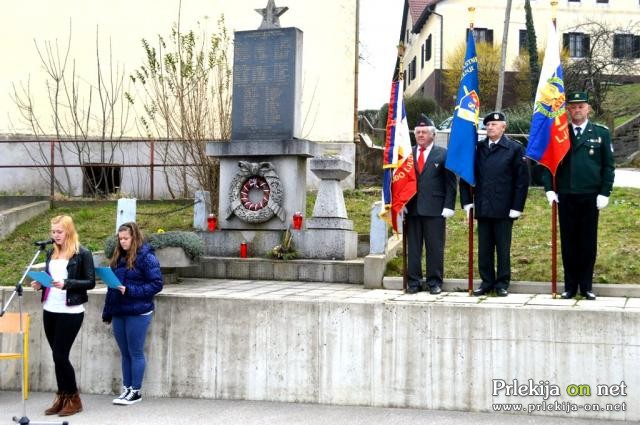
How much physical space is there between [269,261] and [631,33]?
38609 mm

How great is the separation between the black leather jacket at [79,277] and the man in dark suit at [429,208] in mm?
3473

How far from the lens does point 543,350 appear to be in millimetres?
6621

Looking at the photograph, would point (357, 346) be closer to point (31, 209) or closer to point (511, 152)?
point (511, 152)

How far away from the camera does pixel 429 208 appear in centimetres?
856

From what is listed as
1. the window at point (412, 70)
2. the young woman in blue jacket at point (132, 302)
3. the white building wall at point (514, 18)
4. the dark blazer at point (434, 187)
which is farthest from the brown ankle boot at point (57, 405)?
the window at point (412, 70)

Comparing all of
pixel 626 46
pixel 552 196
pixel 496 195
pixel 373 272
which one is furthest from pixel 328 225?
pixel 626 46

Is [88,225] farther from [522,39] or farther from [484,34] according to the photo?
[522,39]

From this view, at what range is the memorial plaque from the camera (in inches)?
437

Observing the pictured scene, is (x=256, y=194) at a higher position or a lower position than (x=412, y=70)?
lower

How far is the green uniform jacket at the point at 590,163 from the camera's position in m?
7.64

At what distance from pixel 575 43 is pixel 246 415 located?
40.8 metres

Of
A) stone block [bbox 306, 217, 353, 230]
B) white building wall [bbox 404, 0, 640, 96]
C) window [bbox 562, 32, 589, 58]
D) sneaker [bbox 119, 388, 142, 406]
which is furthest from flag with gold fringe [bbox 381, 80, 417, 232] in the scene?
window [bbox 562, 32, 589, 58]

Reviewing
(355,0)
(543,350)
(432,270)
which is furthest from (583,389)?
(355,0)

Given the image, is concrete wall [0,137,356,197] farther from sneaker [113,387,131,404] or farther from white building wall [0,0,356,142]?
sneaker [113,387,131,404]
